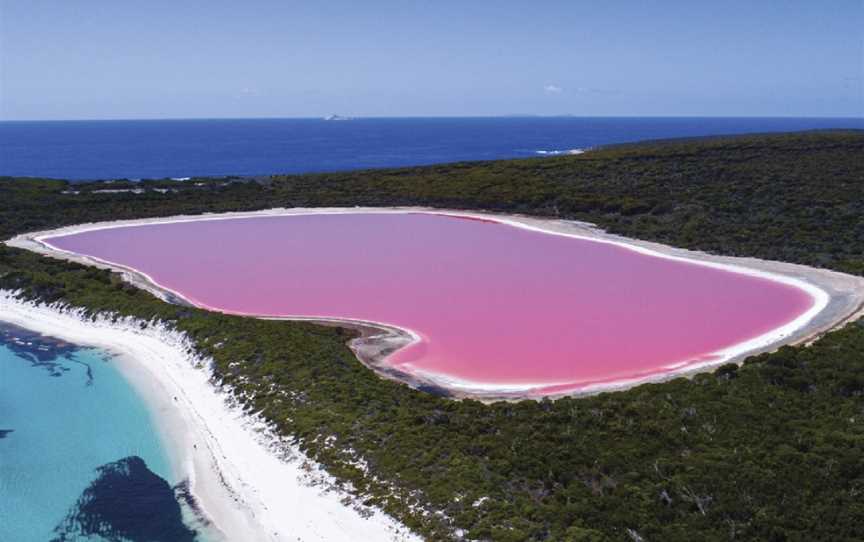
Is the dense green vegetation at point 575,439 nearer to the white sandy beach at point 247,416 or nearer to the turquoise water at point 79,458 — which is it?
the white sandy beach at point 247,416

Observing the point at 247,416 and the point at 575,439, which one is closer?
the point at 575,439

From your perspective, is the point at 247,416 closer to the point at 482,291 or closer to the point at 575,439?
the point at 575,439

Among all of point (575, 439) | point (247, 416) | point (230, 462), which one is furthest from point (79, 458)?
point (575, 439)

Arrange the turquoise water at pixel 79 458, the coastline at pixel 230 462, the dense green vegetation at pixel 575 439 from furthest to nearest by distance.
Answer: the turquoise water at pixel 79 458 < the coastline at pixel 230 462 < the dense green vegetation at pixel 575 439

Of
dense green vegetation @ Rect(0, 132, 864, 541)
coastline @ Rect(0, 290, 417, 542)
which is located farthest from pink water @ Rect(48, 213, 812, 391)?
coastline @ Rect(0, 290, 417, 542)

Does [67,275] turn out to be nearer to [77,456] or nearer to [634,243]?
[77,456]

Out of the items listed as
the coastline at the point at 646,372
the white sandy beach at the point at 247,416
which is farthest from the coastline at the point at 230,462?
the coastline at the point at 646,372

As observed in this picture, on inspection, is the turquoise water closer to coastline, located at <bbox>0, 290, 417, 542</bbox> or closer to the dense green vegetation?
coastline, located at <bbox>0, 290, 417, 542</bbox>
